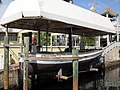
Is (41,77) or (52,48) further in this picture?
(52,48)

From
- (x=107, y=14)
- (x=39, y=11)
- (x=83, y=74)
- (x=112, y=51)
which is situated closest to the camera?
(x=39, y=11)

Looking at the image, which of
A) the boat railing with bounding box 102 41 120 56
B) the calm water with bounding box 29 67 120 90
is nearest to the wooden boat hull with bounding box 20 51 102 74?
the calm water with bounding box 29 67 120 90

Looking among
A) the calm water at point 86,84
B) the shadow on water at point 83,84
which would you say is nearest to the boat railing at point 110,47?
the calm water at point 86,84

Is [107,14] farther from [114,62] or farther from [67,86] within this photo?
[67,86]

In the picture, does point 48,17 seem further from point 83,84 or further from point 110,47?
point 110,47

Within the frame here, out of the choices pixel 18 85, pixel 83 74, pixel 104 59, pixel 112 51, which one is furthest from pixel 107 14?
pixel 18 85

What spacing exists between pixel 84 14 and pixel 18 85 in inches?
249

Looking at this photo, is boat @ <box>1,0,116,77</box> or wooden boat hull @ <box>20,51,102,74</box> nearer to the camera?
boat @ <box>1,0,116,77</box>

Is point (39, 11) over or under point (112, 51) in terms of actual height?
over

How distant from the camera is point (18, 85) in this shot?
547 inches

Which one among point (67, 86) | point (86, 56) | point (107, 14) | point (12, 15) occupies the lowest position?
point (67, 86)

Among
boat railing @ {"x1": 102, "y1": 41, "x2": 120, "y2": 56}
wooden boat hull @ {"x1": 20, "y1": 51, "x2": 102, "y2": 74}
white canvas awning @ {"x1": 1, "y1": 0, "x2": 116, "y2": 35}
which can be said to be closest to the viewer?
white canvas awning @ {"x1": 1, "y1": 0, "x2": 116, "y2": 35}

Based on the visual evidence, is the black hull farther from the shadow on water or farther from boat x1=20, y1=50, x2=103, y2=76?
the shadow on water

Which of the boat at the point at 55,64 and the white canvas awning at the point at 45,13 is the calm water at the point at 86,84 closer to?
the boat at the point at 55,64
